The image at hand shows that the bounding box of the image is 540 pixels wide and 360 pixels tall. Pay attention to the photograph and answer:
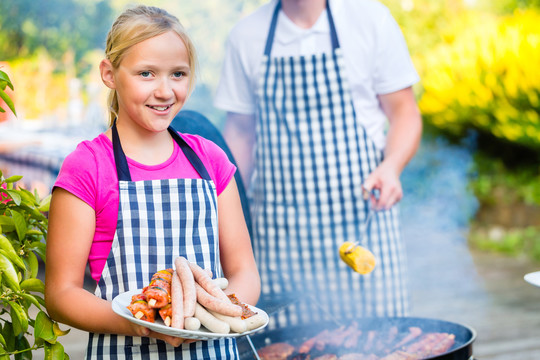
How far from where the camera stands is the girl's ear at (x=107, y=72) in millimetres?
1521

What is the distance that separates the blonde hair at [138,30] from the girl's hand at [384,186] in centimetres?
108

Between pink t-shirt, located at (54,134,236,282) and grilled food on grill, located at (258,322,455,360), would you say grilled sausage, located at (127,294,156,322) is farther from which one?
grilled food on grill, located at (258,322,455,360)

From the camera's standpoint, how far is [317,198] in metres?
2.66

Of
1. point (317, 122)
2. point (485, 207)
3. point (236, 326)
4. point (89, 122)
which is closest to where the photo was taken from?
point (236, 326)

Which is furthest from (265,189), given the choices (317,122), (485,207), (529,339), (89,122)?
(485,207)

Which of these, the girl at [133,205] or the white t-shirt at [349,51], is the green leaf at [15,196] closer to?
the girl at [133,205]

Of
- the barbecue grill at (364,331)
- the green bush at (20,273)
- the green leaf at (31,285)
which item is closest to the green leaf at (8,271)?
the green bush at (20,273)

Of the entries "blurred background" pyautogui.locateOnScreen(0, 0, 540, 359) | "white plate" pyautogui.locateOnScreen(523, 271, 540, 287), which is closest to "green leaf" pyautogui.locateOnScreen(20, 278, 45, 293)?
"white plate" pyautogui.locateOnScreen(523, 271, 540, 287)

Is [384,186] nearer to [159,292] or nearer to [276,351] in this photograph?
[276,351]

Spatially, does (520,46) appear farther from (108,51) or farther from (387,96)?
(108,51)

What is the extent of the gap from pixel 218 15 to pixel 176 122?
382 cm

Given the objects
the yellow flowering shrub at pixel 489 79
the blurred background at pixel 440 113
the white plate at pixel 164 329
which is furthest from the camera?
the yellow flowering shrub at pixel 489 79

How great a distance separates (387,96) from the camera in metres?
2.67

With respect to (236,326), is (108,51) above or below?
above
